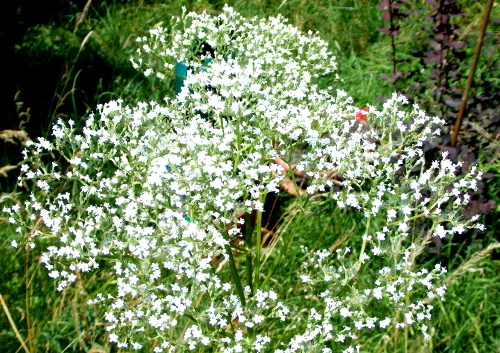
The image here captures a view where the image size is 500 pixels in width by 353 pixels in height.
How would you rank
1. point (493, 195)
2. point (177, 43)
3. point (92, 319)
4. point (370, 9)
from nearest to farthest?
1. point (177, 43)
2. point (92, 319)
3. point (493, 195)
4. point (370, 9)

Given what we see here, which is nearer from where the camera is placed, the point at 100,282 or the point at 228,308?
the point at 228,308

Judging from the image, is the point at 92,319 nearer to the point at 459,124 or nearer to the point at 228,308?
the point at 228,308

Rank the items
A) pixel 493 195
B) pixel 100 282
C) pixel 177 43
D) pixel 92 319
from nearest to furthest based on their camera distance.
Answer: pixel 177 43 → pixel 92 319 → pixel 100 282 → pixel 493 195

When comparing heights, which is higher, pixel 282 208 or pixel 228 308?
pixel 228 308

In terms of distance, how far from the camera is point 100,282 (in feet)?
11.8

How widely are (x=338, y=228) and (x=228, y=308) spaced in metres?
2.03

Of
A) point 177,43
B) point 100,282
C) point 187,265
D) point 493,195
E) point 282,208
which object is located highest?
point 177,43

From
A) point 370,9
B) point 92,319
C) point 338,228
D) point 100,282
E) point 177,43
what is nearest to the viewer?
point 177,43

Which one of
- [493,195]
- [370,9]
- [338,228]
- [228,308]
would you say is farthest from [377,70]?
[228,308]

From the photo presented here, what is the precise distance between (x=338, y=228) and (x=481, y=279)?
0.86m

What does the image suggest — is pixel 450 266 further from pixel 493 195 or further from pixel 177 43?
pixel 177 43

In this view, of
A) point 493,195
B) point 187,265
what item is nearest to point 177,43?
point 187,265

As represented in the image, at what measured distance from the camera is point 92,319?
3.26 m

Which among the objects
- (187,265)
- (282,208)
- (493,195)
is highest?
(187,265)
